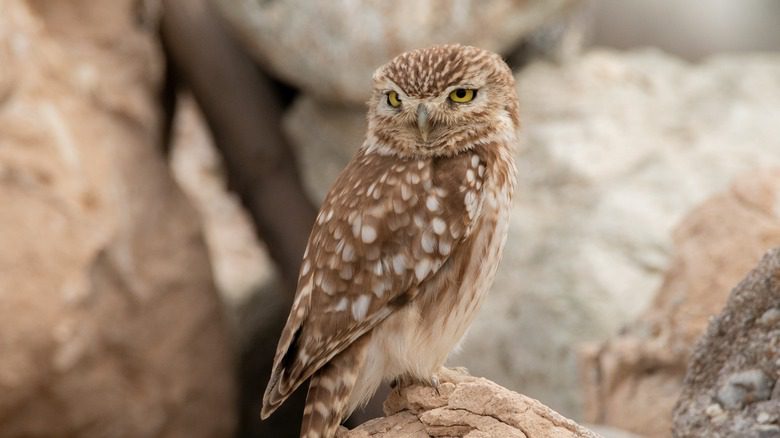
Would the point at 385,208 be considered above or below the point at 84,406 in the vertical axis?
above

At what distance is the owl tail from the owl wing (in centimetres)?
6

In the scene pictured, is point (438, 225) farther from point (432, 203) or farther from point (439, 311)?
point (439, 311)

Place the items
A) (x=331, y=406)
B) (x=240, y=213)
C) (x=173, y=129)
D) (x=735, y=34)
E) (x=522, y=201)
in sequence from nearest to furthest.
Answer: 1. (x=331, y=406)
2. (x=522, y=201)
3. (x=173, y=129)
4. (x=240, y=213)
5. (x=735, y=34)

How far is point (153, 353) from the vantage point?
20.1 feet

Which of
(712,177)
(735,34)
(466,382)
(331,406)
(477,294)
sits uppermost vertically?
(735,34)

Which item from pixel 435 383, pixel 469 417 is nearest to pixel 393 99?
pixel 435 383

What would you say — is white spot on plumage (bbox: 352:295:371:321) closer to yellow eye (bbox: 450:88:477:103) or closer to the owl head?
the owl head

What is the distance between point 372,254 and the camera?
318cm

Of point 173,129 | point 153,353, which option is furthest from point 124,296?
point 173,129

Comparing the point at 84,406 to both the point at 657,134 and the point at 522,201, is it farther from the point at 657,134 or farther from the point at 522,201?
the point at 657,134

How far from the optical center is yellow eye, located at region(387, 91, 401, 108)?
10.7 ft

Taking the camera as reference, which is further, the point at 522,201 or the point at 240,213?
the point at 240,213

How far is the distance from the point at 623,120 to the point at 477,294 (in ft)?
11.8

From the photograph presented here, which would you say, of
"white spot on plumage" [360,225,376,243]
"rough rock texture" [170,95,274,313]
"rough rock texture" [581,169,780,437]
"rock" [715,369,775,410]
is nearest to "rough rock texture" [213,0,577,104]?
"rough rock texture" [170,95,274,313]
